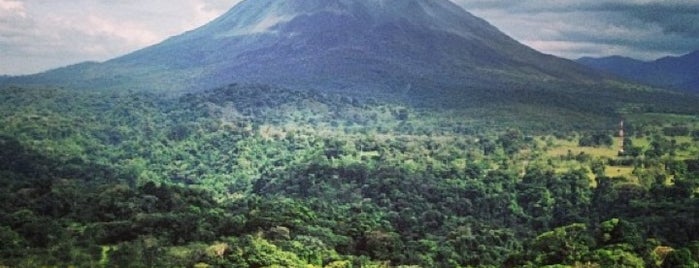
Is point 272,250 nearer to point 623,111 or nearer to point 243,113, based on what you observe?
point 243,113

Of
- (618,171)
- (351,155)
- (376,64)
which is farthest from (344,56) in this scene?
(618,171)

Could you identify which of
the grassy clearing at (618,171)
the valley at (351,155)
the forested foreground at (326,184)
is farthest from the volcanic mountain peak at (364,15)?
the grassy clearing at (618,171)

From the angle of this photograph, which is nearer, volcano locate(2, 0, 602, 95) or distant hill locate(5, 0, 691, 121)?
distant hill locate(5, 0, 691, 121)

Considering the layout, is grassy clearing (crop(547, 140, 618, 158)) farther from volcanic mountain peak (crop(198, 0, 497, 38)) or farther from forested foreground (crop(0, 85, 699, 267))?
volcanic mountain peak (crop(198, 0, 497, 38))

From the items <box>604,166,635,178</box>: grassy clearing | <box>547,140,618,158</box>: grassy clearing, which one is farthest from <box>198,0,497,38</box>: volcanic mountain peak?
<box>604,166,635,178</box>: grassy clearing

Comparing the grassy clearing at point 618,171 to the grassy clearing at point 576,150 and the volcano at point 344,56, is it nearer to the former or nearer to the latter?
the grassy clearing at point 576,150

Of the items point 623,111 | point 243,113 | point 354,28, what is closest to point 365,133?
point 243,113
